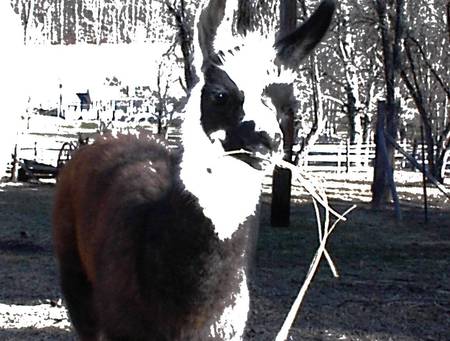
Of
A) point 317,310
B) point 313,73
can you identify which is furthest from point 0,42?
point 313,73

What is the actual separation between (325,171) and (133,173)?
29963mm

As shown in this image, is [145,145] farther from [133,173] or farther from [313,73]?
[313,73]

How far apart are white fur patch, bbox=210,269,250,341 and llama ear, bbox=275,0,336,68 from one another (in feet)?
3.41

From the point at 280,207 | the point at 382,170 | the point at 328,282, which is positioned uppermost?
the point at 382,170

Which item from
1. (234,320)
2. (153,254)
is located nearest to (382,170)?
(234,320)

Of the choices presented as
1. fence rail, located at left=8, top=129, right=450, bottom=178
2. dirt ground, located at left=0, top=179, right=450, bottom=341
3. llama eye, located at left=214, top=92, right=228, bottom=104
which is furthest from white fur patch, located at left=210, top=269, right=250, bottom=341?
fence rail, located at left=8, top=129, right=450, bottom=178

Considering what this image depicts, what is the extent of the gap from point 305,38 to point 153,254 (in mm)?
1264

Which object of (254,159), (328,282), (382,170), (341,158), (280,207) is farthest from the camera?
(341,158)

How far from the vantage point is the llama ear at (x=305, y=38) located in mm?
3932

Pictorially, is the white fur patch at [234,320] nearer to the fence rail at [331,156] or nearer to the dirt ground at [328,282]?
the dirt ground at [328,282]

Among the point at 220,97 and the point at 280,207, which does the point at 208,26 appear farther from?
the point at 280,207

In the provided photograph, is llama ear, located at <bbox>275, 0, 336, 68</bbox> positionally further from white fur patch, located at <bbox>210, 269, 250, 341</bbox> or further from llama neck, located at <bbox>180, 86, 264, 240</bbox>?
white fur patch, located at <bbox>210, 269, 250, 341</bbox>

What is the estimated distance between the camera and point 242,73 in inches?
152

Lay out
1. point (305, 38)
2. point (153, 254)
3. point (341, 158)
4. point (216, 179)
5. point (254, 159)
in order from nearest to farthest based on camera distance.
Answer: point (254, 159) < point (216, 179) < point (305, 38) < point (153, 254) < point (341, 158)
